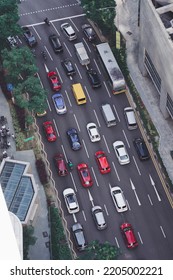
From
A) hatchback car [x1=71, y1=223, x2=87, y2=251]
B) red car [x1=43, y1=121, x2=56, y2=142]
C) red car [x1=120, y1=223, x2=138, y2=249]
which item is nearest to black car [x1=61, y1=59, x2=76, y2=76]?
red car [x1=43, y1=121, x2=56, y2=142]

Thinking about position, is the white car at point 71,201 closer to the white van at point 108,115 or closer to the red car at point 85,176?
the red car at point 85,176

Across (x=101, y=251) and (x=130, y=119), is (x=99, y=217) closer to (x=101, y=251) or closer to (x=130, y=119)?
(x=101, y=251)

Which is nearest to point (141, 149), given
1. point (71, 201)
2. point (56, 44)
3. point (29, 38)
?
point (71, 201)

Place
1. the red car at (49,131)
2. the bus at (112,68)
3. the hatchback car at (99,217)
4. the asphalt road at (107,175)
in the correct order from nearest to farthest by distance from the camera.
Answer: the asphalt road at (107,175)
the hatchback car at (99,217)
the red car at (49,131)
the bus at (112,68)

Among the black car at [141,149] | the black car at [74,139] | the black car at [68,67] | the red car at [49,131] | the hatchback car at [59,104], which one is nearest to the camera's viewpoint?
the black car at [141,149]

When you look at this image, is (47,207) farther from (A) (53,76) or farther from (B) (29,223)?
(A) (53,76)

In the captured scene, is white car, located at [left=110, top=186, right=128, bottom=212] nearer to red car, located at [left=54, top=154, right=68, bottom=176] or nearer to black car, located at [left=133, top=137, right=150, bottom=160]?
black car, located at [left=133, top=137, right=150, bottom=160]

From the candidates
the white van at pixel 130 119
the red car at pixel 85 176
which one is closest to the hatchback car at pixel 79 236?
the red car at pixel 85 176

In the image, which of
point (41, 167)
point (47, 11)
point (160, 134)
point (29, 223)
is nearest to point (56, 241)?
point (29, 223)
